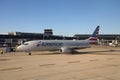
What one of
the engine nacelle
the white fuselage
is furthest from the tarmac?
the engine nacelle

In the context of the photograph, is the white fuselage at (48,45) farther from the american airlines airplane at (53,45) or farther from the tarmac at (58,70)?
the tarmac at (58,70)

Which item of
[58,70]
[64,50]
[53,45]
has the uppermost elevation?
[53,45]

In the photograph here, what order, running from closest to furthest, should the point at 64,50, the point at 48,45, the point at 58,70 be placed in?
the point at 58,70 < the point at 48,45 < the point at 64,50

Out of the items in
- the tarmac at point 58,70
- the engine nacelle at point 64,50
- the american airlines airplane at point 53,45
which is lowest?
the tarmac at point 58,70

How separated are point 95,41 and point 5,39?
74.3 meters

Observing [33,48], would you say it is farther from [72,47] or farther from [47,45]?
[72,47]

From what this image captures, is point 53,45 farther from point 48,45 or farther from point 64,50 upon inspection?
point 64,50

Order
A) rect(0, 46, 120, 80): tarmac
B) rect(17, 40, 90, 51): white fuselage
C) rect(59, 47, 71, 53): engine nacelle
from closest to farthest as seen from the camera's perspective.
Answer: rect(0, 46, 120, 80): tarmac, rect(17, 40, 90, 51): white fuselage, rect(59, 47, 71, 53): engine nacelle

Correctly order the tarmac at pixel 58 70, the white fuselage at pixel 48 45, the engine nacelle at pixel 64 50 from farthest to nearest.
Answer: the engine nacelle at pixel 64 50 → the white fuselage at pixel 48 45 → the tarmac at pixel 58 70

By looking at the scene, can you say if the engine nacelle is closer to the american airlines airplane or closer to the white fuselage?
the american airlines airplane

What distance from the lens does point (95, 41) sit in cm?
5247

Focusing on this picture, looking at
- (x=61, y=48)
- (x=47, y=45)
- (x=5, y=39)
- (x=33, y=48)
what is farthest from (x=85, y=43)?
(x=5, y=39)

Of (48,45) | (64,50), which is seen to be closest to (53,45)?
(48,45)

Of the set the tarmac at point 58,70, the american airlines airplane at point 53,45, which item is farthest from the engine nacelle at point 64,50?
the tarmac at point 58,70
